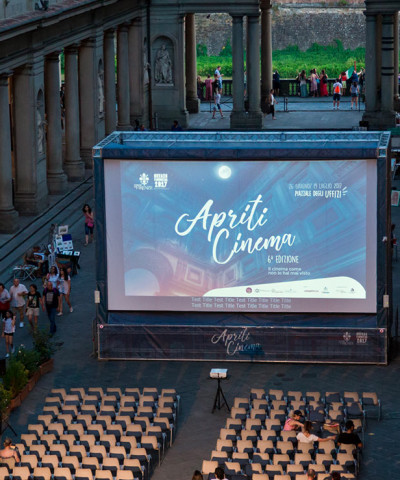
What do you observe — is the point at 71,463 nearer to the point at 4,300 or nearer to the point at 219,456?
the point at 219,456

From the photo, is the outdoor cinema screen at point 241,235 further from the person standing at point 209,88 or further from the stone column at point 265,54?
the person standing at point 209,88

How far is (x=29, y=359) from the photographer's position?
127ft

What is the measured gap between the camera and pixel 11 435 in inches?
1416

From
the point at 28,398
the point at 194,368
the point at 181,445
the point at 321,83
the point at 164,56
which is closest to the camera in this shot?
the point at 181,445

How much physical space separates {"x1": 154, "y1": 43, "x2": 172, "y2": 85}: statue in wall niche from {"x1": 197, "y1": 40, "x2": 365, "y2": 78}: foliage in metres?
30.6

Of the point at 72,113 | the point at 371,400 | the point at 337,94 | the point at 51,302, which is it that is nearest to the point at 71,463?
the point at 371,400

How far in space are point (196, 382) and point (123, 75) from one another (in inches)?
1311

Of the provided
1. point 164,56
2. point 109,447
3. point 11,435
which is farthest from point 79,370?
point 164,56

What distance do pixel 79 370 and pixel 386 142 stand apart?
1030 centimetres

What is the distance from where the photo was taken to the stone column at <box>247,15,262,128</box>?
236 feet

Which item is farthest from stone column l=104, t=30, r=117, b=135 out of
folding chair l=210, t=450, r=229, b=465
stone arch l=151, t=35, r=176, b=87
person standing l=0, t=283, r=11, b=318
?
folding chair l=210, t=450, r=229, b=465

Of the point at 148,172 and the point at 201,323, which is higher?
the point at 148,172

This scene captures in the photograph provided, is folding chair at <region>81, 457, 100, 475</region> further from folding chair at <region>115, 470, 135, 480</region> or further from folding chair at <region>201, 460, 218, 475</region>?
folding chair at <region>201, 460, 218, 475</region>

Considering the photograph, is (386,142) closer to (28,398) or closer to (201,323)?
(201,323)
